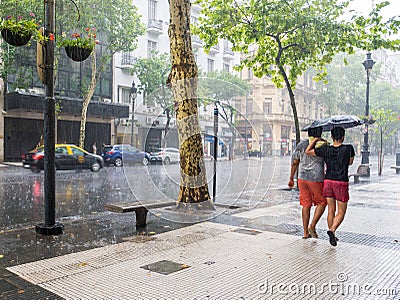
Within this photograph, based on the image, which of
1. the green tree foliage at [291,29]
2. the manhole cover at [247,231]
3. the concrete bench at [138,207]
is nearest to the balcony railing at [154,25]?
the green tree foliage at [291,29]

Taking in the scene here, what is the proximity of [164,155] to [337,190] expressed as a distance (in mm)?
5765

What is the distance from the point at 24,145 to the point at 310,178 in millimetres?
26395

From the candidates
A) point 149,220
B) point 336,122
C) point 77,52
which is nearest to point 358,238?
point 336,122

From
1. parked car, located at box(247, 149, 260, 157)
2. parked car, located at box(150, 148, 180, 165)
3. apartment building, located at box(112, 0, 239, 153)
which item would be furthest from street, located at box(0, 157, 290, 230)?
apartment building, located at box(112, 0, 239, 153)

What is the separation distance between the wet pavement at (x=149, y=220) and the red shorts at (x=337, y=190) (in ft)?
2.49

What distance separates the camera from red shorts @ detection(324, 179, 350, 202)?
6016mm

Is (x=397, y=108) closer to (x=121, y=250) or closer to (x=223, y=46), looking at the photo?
(x=223, y=46)

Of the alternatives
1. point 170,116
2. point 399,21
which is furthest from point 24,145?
point 399,21

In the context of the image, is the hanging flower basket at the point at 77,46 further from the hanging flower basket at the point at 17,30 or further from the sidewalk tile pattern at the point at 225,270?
the sidewalk tile pattern at the point at 225,270

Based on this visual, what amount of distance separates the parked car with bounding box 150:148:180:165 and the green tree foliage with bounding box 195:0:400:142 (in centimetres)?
502

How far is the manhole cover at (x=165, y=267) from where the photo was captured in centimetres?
486

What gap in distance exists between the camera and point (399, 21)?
12234mm

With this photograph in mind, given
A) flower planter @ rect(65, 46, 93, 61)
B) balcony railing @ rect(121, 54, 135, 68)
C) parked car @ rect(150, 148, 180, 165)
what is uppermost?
balcony railing @ rect(121, 54, 135, 68)

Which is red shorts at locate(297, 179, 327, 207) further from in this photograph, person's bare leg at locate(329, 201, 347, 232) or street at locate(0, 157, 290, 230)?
street at locate(0, 157, 290, 230)
